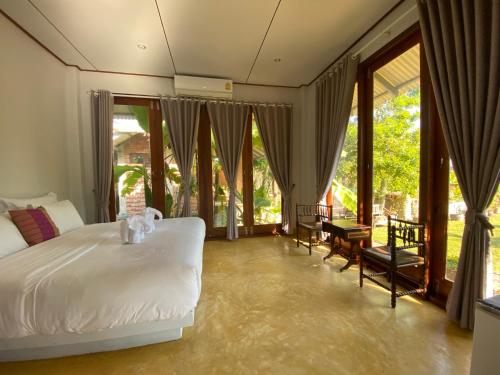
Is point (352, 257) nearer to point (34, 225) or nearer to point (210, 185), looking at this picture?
point (210, 185)

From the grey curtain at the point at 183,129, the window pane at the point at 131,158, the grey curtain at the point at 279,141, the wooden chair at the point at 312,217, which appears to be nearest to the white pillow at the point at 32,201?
the window pane at the point at 131,158

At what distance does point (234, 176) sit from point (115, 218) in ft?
7.00

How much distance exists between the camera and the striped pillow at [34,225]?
197 centimetres

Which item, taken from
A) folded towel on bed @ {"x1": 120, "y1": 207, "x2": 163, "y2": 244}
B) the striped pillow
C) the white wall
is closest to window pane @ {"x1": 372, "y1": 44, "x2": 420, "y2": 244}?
folded towel on bed @ {"x1": 120, "y1": 207, "x2": 163, "y2": 244}

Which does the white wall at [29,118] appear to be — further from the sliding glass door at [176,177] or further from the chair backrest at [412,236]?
the chair backrest at [412,236]

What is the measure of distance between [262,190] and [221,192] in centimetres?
80

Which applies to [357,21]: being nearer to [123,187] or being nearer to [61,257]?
[61,257]

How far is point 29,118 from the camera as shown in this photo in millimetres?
2668

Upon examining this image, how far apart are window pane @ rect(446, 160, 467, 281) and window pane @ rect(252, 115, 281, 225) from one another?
8.91 ft

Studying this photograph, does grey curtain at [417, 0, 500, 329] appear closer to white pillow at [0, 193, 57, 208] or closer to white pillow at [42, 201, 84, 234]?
white pillow at [42, 201, 84, 234]

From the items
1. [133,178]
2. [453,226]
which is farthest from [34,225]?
[453,226]

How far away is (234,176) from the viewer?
4.06m

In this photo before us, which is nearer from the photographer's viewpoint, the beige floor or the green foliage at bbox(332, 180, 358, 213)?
the beige floor

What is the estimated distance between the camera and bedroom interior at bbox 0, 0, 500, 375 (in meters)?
1.42
